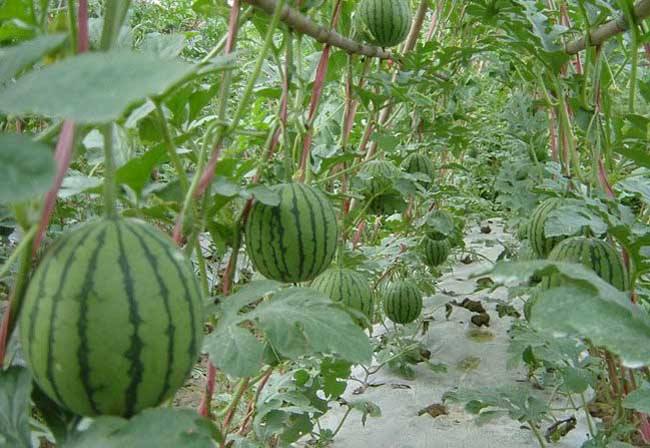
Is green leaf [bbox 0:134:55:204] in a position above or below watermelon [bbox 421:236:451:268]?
above

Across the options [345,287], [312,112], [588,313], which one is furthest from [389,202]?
[588,313]

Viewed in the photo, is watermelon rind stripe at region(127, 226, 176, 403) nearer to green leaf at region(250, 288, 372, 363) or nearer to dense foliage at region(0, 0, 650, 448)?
dense foliage at region(0, 0, 650, 448)

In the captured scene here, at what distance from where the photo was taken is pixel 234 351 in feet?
2.78

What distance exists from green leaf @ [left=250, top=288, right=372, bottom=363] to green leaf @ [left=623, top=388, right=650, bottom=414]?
0.32 m

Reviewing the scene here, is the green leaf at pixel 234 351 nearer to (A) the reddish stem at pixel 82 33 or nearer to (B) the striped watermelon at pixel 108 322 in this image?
(B) the striped watermelon at pixel 108 322

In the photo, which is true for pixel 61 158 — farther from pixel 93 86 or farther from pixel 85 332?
pixel 93 86

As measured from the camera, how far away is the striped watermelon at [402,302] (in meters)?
3.05

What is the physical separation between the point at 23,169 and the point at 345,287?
148 centimetres

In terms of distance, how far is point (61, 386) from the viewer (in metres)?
0.65

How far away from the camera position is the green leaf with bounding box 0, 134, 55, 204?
16.6 inches

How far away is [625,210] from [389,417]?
5.56ft

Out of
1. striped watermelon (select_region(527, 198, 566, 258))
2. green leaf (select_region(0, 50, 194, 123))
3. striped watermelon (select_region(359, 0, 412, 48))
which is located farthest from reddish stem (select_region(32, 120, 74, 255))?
striped watermelon (select_region(359, 0, 412, 48))

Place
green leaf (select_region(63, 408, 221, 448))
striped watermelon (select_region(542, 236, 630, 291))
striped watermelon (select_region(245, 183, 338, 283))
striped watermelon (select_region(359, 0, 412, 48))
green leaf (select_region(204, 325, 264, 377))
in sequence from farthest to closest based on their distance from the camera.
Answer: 1. striped watermelon (select_region(359, 0, 412, 48))
2. striped watermelon (select_region(542, 236, 630, 291))
3. striped watermelon (select_region(245, 183, 338, 283))
4. green leaf (select_region(204, 325, 264, 377))
5. green leaf (select_region(63, 408, 221, 448))

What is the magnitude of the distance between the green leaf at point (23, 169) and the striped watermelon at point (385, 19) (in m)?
1.70
